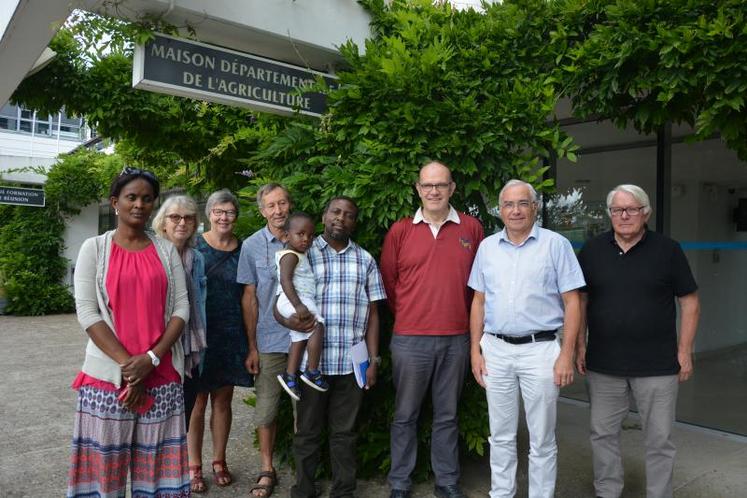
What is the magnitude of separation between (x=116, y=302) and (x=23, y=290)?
43.1ft

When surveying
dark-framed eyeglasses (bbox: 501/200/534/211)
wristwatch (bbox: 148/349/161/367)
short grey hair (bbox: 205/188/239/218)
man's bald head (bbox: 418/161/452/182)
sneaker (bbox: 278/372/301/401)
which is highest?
man's bald head (bbox: 418/161/452/182)

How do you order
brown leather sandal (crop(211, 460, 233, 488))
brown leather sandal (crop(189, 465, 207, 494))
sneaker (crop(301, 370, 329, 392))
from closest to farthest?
sneaker (crop(301, 370, 329, 392)) → brown leather sandal (crop(189, 465, 207, 494)) → brown leather sandal (crop(211, 460, 233, 488))

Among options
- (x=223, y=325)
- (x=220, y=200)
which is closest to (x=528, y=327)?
(x=223, y=325)

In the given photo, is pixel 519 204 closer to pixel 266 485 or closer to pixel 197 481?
pixel 266 485

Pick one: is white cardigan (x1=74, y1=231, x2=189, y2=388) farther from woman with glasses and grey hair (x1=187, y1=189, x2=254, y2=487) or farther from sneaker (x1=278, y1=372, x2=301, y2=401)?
woman with glasses and grey hair (x1=187, y1=189, x2=254, y2=487)

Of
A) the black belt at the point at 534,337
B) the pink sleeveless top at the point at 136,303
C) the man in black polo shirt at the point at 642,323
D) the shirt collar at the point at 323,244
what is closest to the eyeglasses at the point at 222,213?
the shirt collar at the point at 323,244

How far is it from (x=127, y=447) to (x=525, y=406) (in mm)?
2087

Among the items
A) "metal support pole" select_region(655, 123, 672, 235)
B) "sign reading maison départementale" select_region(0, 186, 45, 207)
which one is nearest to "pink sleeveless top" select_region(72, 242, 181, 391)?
"metal support pole" select_region(655, 123, 672, 235)

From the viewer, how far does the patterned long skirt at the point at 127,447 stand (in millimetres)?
2697

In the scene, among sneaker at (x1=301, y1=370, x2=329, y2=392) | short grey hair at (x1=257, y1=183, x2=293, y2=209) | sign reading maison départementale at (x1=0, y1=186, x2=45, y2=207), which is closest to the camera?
sneaker at (x1=301, y1=370, x2=329, y2=392)

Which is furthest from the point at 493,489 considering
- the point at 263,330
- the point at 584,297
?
the point at 263,330

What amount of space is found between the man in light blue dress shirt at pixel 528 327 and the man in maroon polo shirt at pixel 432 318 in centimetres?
22

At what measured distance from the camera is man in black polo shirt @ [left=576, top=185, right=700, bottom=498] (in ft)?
10.6

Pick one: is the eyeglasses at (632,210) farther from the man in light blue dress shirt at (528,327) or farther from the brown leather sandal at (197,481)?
the brown leather sandal at (197,481)
